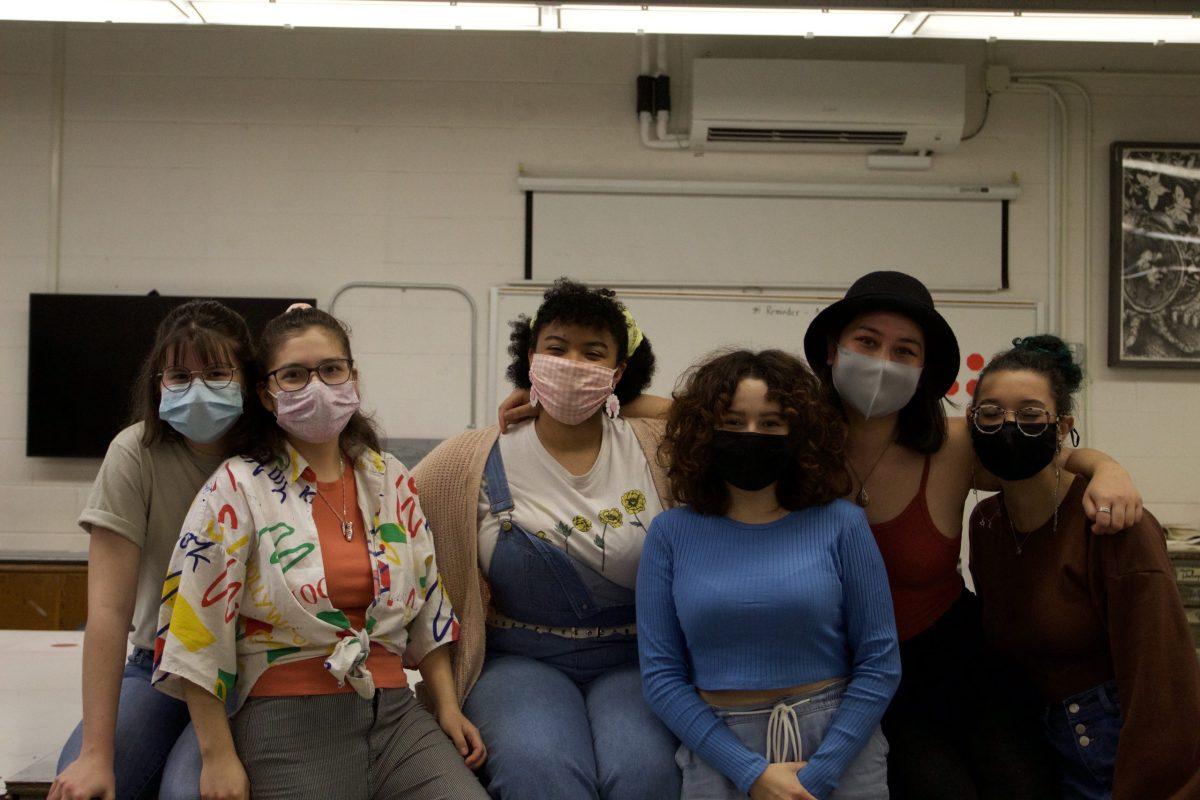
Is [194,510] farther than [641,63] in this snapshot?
No

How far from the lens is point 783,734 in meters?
1.61

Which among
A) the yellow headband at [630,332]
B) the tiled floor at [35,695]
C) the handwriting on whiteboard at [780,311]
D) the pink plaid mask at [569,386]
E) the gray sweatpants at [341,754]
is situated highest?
the handwriting on whiteboard at [780,311]

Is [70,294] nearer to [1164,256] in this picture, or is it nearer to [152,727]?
[152,727]

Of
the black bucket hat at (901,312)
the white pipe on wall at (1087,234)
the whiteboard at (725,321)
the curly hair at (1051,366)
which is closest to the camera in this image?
the curly hair at (1051,366)

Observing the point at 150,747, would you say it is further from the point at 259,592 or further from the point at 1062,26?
the point at 1062,26

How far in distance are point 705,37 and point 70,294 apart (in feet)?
10.2

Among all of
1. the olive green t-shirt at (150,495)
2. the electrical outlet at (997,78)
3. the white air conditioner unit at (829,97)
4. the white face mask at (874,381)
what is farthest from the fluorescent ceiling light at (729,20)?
the olive green t-shirt at (150,495)

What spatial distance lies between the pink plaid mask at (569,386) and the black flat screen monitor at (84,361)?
104 inches

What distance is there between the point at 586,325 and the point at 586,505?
1.23ft

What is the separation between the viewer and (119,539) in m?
1.71

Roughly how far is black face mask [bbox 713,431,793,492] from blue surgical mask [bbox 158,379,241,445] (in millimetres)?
891

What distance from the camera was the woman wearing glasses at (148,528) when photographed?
1.61m

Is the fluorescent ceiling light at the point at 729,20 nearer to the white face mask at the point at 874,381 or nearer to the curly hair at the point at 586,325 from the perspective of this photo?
the curly hair at the point at 586,325

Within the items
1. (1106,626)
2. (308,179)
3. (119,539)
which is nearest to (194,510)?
(119,539)
